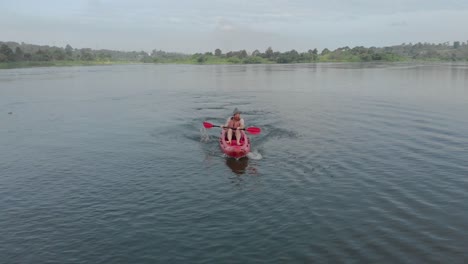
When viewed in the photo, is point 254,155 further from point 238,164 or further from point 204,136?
point 204,136

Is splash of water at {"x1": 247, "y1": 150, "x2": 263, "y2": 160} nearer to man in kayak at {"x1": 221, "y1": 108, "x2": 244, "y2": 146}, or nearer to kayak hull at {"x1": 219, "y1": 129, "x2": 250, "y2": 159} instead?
kayak hull at {"x1": 219, "y1": 129, "x2": 250, "y2": 159}

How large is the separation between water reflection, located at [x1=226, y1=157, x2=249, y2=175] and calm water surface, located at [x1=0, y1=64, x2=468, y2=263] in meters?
0.12

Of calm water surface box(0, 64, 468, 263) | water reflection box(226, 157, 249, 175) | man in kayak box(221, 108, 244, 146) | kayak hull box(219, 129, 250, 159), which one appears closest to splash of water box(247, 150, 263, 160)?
kayak hull box(219, 129, 250, 159)

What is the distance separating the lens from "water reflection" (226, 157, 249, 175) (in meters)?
21.3

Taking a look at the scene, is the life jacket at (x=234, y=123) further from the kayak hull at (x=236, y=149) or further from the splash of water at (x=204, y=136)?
the splash of water at (x=204, y=136)

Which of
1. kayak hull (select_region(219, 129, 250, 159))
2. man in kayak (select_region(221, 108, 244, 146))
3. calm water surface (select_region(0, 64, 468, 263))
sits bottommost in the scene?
calm water surface (select_region(0, 64, 468, 263))

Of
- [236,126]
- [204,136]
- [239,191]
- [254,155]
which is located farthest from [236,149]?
[204,136]

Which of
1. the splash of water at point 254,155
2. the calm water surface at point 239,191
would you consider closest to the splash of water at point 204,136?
the calm water surface at point 239,191

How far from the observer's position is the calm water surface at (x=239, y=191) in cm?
1327

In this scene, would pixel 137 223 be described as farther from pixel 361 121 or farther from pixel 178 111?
pixel 178 111

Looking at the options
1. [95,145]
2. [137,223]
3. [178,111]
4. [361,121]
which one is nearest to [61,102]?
[178,111]

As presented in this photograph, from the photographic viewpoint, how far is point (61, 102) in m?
49.0

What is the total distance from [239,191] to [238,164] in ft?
14.3

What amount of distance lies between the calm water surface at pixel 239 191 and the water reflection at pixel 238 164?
12 cm
